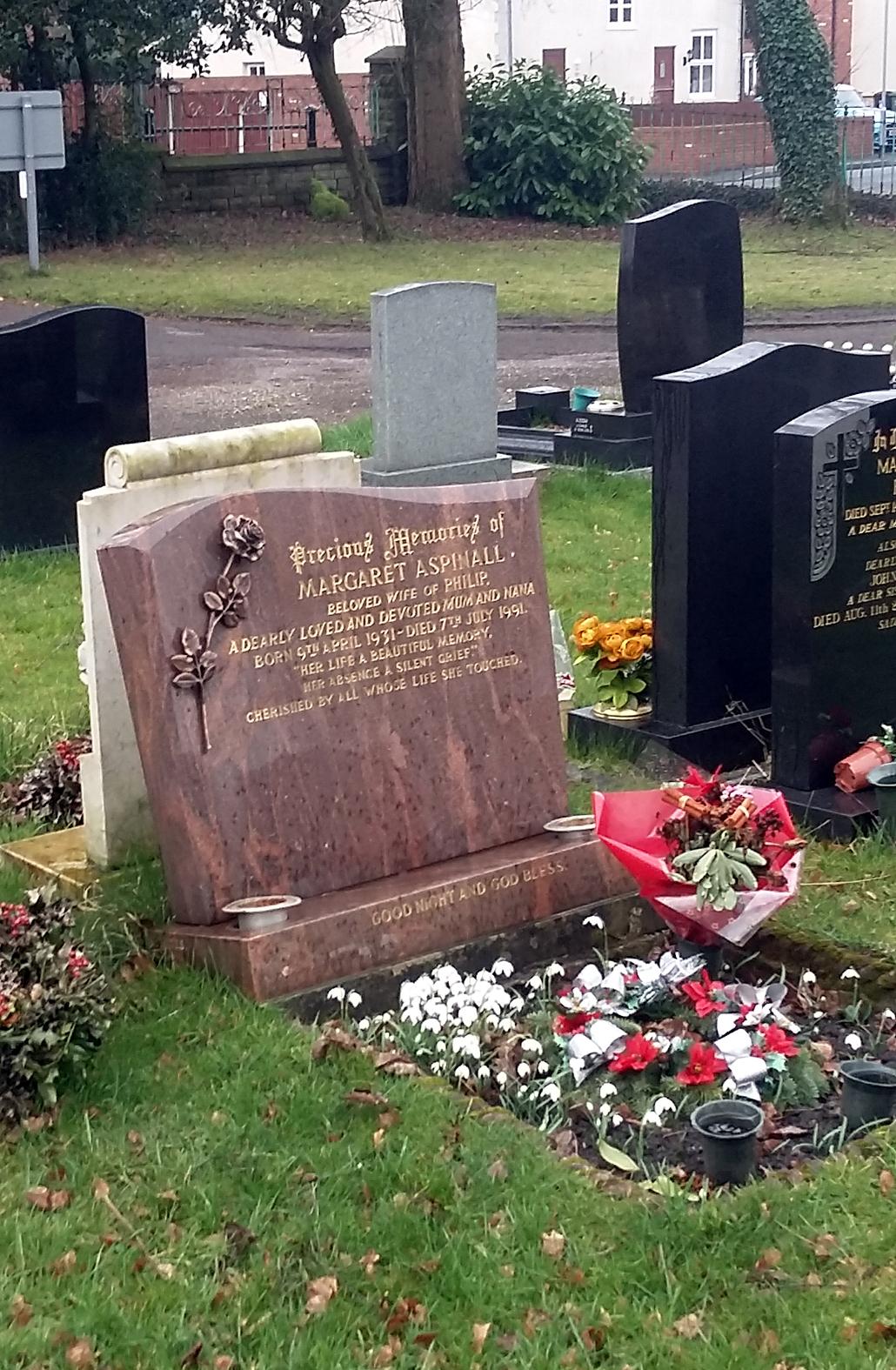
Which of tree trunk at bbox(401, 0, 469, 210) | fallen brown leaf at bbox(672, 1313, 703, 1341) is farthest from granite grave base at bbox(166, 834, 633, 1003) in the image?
tree trunk at bbox(401, 0, 469, 210)

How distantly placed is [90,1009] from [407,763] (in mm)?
1288

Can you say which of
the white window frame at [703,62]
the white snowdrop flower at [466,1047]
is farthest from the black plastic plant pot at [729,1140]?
the white window frame at [703,62]

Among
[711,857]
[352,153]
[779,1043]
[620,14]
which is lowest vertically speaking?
[779,1043]

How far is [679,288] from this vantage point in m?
11.6

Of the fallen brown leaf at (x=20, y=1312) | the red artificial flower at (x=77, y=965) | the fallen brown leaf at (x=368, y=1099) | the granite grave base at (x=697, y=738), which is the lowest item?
the fallen brown leaf at (x=20, y=1312)

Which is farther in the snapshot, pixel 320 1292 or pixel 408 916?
pixel 408 916

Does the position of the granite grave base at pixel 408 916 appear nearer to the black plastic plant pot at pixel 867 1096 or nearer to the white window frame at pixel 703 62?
the black plastic plant pot at pixel 867 1096

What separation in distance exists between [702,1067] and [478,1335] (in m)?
1.06

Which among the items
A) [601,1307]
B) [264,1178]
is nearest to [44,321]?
[264,1178]

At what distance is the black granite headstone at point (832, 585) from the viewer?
5.94 metres

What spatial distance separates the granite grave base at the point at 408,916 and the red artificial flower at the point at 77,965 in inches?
18.3

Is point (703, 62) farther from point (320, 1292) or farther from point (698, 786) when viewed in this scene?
point (320, 1292)

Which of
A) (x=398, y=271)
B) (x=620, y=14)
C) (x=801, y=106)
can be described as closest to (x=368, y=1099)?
(x=398, y=271)

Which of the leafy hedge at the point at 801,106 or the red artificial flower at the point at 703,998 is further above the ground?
the leafy hedge at the point at 801,106
